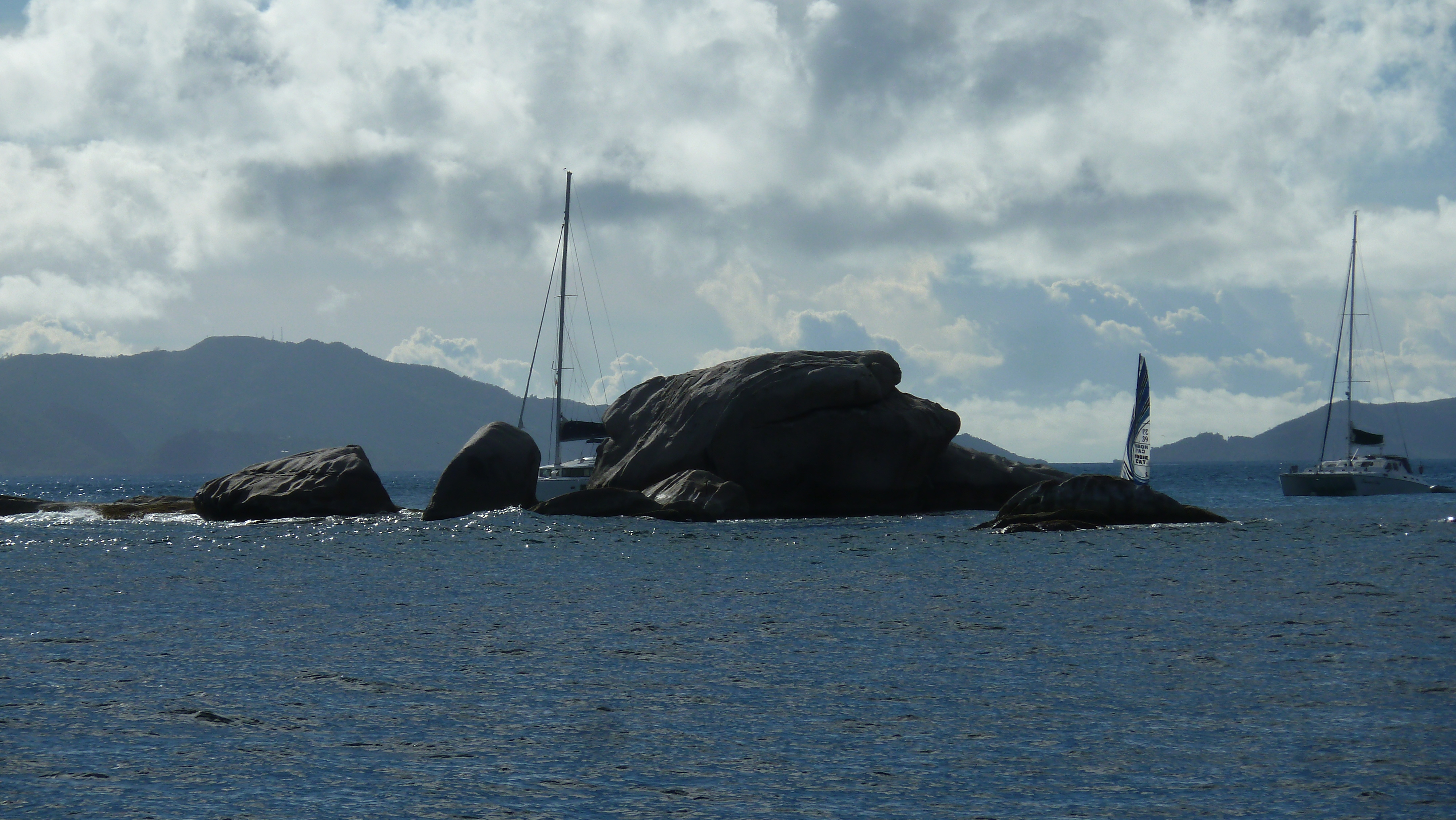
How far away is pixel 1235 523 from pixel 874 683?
30.2 metres

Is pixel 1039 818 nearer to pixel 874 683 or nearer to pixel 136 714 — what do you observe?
pixel 874 683

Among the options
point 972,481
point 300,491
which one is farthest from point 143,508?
point 972,481

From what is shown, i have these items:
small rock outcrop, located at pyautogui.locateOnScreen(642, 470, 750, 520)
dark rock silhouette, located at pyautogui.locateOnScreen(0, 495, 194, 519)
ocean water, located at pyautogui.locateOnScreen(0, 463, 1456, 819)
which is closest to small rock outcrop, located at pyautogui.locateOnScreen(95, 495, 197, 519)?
dark rock silhouette, located at pyautogui.locateOnScreen(0, 495, 194, 519)

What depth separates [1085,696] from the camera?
11.1m

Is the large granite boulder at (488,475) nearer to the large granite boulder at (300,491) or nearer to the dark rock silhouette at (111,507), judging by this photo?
the large granite boulder at (300,491)

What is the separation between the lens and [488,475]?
42438 mm

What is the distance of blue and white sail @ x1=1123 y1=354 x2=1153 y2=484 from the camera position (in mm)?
47125

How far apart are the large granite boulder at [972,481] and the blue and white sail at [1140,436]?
274 cm

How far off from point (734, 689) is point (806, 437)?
3159 centimetres

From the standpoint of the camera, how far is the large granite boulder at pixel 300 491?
1613 inches

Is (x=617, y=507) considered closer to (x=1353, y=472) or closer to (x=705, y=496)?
(x=705, y=496)

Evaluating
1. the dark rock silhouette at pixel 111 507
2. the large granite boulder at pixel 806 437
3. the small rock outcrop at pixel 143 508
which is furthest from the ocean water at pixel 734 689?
the dark rock silhouette at pixel 111 507

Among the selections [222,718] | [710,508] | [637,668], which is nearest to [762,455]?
[710,508]

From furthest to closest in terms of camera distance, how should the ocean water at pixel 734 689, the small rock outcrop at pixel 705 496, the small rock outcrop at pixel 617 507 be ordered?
the small rock outcrop at pixel 705 496 → the small rock outcrop at pixel 617 507 → the ocean water at pixel 734 689
